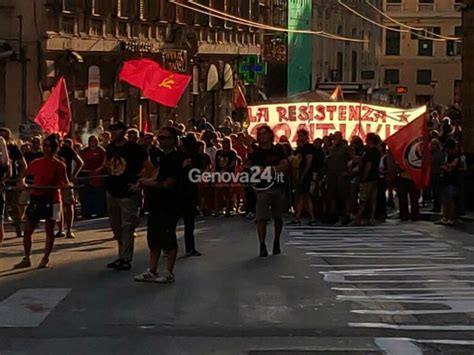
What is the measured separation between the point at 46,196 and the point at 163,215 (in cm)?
210

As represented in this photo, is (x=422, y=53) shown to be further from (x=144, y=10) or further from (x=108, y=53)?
(x=108, y=53)

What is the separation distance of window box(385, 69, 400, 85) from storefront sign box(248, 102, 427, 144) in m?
62.3

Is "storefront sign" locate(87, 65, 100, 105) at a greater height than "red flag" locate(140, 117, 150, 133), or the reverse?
"storefront sign" locate(87, 65, 100, 105)

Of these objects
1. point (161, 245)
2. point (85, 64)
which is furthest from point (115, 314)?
point (85, 64)

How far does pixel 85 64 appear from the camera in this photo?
32.3 meters

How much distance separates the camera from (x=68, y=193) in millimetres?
18562

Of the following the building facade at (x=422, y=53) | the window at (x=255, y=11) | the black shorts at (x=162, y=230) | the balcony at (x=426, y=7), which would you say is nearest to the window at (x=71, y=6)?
the black shorts at (x=162, y=230)

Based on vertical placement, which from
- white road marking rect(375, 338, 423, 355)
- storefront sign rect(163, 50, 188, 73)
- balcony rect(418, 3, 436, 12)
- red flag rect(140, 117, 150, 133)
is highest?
balcony rect(418, 3, 436, 12)

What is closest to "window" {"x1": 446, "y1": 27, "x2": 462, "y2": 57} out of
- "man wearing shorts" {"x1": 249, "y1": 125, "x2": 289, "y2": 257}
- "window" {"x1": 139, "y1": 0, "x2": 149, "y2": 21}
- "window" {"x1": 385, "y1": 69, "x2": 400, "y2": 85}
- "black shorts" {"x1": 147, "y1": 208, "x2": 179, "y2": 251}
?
"window" {"x1": 385, "y1": 69, "x2": 400, "y2": 85}

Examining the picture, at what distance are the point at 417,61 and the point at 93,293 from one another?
2998 inches

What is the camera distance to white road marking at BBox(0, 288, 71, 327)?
1096 centimetres

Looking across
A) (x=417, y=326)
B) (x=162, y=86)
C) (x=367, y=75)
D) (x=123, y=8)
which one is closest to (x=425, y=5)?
(x=367, y=75)

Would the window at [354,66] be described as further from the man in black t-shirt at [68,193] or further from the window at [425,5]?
the man in black t-shirt at [68,193]

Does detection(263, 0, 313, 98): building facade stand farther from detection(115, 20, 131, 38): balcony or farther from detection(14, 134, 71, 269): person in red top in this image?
detection(14, 134, 71, 269): person in red top
